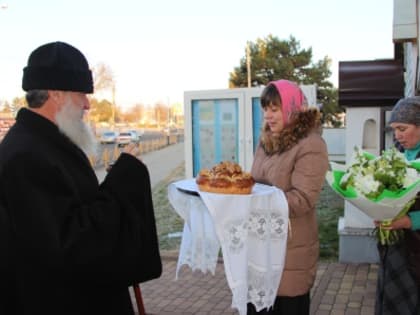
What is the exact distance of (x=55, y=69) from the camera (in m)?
1.89

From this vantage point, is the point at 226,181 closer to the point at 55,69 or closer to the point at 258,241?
the point at 258,241

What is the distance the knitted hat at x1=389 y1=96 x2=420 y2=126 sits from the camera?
114 inches

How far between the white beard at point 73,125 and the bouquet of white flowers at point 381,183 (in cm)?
127

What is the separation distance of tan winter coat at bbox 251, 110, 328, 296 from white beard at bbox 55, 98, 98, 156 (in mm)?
1063

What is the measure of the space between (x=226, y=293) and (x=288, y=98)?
303 cm

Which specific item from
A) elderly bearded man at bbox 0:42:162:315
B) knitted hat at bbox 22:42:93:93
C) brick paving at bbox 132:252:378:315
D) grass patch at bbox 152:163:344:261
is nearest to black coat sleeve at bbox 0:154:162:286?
elderly bearded man at bbox 0:42:162:315

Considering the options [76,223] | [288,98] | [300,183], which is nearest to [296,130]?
[288,98]

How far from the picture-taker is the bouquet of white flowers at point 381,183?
2434 millimetres

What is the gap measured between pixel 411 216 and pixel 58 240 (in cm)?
183

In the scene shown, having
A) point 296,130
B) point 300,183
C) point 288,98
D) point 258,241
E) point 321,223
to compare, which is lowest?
point 321,223

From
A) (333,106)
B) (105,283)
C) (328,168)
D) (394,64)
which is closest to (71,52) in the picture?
(105,283)

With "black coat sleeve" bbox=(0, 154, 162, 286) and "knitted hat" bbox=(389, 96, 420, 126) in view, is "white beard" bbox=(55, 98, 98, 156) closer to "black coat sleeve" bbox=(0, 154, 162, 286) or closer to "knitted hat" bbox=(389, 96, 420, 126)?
"black coat sleeve" bbox=(0, 154, 162, 286)

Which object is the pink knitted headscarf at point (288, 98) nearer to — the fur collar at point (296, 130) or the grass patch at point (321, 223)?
the fur collar at point (296, 130)

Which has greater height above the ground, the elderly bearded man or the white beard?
the white beard
